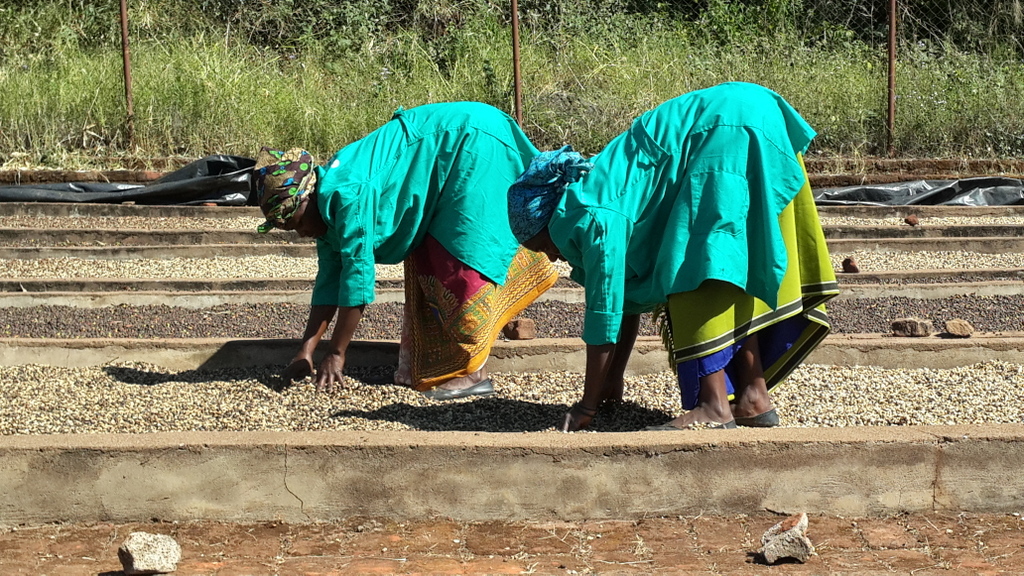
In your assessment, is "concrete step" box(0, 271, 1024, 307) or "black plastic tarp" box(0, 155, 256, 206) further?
"black plastic tarp" box(0, 155, 256, 206)

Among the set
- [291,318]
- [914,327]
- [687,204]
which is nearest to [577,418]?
[687,204]

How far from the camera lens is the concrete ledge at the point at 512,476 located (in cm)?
373

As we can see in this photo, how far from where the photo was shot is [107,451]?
3.77 metres

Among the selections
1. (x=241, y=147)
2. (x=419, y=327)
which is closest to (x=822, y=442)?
(x=419, y=327)

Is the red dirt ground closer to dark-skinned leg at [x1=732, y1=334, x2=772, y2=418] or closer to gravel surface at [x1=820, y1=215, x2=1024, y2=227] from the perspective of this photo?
dark-skinned leg at [x1=732, y1=334, x2=772, y2=418]

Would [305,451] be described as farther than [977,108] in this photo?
No

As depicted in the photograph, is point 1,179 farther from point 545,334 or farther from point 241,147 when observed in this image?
point 545,334

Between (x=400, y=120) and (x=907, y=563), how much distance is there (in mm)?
2827

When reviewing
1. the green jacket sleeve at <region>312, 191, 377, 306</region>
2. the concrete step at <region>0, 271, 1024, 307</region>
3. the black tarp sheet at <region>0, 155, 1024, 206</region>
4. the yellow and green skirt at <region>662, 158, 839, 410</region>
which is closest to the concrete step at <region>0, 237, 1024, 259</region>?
the concrete step at <region>0, 271, 1024, 307</region>

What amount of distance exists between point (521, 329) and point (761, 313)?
192cm

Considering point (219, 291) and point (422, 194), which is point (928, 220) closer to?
point (219, 291)

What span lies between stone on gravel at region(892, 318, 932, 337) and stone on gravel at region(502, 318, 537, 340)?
5.86ft

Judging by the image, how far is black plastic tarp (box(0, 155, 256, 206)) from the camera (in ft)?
33.5

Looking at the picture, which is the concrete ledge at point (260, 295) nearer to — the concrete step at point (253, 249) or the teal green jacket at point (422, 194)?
the concrete step at point (253, 249)
